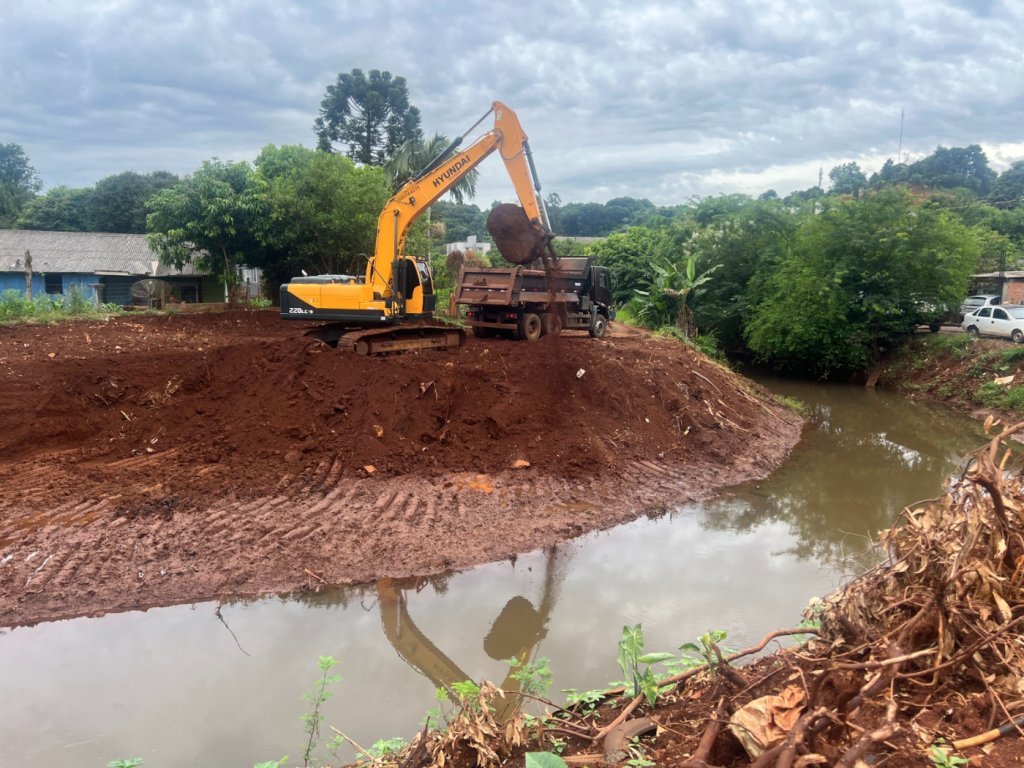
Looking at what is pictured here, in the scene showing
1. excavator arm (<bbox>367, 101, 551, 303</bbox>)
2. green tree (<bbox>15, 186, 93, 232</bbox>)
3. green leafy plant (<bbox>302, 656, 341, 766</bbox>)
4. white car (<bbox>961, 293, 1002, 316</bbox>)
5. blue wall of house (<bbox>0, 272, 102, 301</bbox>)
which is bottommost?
green leafy plant (<bbox>302, 656, 341, 766</bbox>)

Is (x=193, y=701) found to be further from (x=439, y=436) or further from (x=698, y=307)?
(x=698, y=307)

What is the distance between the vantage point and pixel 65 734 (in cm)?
462

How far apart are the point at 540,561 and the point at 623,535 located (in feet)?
4.52

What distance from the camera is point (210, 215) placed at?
22.4 m

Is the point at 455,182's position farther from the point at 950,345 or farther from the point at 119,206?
the point at 119,206

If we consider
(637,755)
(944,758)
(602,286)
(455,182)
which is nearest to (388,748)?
(637,755)

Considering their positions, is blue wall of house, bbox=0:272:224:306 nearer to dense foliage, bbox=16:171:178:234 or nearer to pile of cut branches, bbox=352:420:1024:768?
dense foliage, bbox=16:171:178:234

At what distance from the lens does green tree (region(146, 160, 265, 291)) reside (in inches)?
886

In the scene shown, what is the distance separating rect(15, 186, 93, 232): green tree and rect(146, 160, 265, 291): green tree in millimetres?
25645

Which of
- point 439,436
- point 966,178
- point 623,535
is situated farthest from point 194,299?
point 966,178

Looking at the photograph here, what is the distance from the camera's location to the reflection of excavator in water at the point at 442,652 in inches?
216

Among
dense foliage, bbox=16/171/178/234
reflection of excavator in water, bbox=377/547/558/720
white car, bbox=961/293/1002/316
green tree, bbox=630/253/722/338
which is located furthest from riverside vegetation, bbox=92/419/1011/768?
dense foliage, bbox=16/171/178/234

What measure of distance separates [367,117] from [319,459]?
3460 cm

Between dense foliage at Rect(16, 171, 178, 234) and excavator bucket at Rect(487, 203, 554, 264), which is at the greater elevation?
dense foliage at Rect(16, 171, 178, 234)
